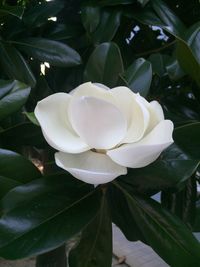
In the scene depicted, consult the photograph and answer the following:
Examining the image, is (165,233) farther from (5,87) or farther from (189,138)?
(5,87)

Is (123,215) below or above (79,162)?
below

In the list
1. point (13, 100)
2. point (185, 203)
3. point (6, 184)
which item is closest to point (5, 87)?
point (13, 100)

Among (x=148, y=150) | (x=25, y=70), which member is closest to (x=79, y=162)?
(x=148, y=150)

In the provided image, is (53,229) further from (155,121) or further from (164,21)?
(164,21)

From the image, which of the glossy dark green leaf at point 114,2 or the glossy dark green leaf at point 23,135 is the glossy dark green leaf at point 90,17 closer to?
the glossy dark green leaf at point 114,2

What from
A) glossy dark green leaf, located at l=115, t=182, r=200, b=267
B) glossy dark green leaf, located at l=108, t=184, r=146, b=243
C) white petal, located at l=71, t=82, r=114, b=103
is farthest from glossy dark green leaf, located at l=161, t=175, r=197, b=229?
white petal, located at l=71, t=82, r=114, b=103

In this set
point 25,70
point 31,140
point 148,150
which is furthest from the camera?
point 25,70
